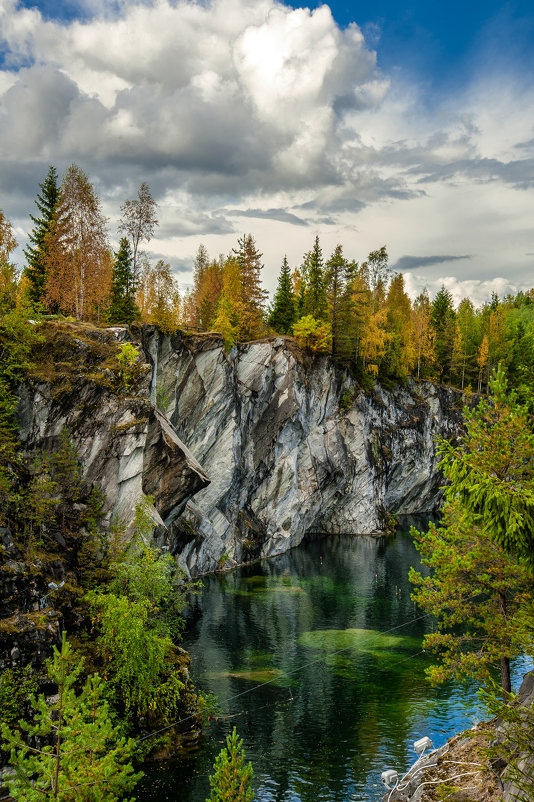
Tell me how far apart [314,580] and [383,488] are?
33.5m

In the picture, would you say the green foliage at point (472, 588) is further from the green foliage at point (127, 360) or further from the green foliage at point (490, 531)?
the green foliage at point (127, 360)

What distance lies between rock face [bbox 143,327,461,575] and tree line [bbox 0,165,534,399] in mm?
3821

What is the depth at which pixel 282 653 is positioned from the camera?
128 ft

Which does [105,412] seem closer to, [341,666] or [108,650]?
[108,650]

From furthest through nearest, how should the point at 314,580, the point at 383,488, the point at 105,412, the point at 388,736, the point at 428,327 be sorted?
the point at 428,327 < the point at 383,488 < the point at 314,580 < the point at 105,412 < the point at 388,736

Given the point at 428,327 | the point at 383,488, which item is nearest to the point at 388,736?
the point at 383,488

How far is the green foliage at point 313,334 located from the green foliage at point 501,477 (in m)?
56.8

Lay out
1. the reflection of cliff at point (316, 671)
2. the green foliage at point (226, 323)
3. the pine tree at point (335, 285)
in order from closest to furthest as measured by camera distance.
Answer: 1. the reflection of cliff at point (316, 671)
2. the green foliage at point (226, 323)
3. the pine tree at point (335, 285)

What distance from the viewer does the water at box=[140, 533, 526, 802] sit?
25.1 metres

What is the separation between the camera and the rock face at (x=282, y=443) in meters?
58.2

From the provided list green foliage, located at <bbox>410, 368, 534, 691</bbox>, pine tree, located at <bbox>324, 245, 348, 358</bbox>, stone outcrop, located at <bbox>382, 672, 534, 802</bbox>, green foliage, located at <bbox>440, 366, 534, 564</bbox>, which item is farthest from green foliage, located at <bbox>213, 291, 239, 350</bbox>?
stone outcrop, located at <bbox>382, 672, 534, 802</bbox>

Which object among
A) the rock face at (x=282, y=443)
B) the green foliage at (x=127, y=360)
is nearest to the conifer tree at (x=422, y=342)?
the rock face at (x=282, y=443)

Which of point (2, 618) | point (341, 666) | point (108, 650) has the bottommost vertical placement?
point (341, 666)

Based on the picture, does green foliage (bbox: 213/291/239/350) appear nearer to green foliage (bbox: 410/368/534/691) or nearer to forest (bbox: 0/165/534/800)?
forest (bbox: 0/165/534/800)
